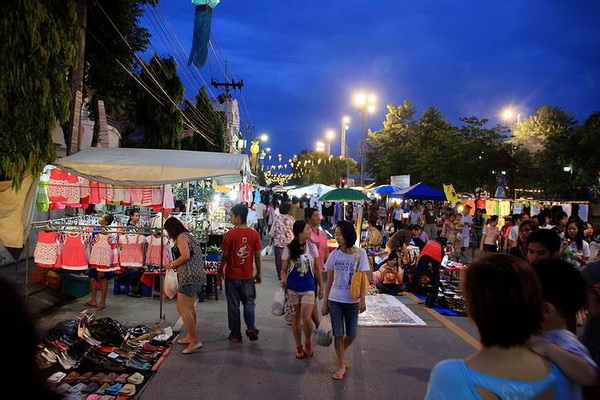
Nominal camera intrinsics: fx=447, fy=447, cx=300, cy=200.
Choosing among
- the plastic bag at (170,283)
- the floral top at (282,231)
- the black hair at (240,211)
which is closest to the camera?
the black hair at (240,211)

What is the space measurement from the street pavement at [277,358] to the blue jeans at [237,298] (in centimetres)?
28

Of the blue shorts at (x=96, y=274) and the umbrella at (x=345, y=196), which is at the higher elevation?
the umbrella at (x=345, y=196)

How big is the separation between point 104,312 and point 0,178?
290 centimetres

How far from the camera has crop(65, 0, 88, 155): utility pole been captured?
9.24 m

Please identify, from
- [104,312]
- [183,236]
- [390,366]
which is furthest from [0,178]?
[390,366]

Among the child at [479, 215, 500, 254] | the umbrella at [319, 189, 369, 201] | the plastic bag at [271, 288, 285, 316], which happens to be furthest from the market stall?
the child at [479, 215, 500, 254]

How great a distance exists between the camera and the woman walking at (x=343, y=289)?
5.36 meters

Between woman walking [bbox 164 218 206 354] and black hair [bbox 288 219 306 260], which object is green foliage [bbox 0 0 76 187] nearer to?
woman walking [bbox 164 218 206 354]

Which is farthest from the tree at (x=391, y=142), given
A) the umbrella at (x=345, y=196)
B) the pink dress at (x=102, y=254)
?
the pink dress at (x=102, y=254)

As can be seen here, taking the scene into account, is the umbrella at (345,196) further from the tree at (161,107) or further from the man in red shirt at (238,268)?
the man in red shirt at (238,268)

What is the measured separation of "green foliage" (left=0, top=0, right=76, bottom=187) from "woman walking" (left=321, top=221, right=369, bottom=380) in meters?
5.12

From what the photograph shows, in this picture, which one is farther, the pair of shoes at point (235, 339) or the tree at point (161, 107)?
the tree at point (161, 107)

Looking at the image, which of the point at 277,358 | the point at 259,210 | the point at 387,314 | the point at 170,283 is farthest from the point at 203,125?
the point at 277,358

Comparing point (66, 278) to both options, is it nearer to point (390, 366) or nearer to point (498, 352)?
point (390, 366)
